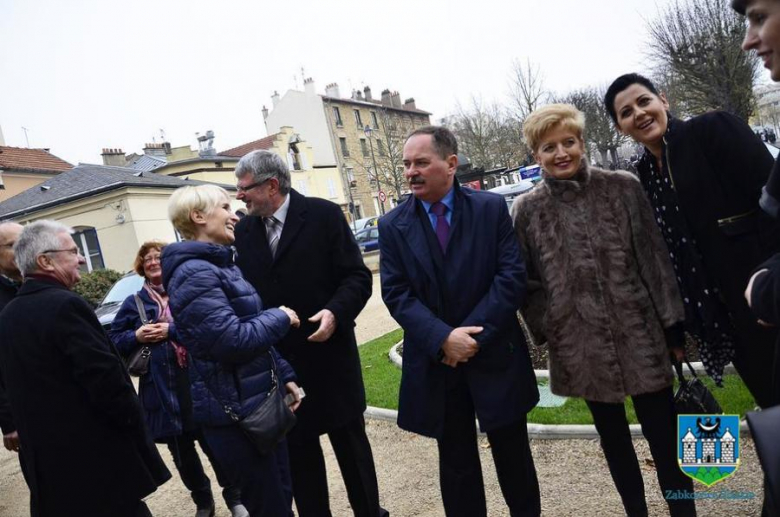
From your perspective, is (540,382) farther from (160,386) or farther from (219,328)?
(219,328)

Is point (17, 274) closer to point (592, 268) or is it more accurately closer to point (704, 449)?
point (592, 268)

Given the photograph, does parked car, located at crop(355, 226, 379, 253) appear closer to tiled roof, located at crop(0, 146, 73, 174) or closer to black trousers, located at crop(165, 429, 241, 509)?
black trousers, located at crop(165, 429, 241, 509)

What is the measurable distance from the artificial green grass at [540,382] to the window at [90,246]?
680 inches

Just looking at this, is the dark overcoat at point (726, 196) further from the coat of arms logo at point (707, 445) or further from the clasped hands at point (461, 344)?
the clasped hands at point (461, 344)

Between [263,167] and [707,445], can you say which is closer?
[707,445]

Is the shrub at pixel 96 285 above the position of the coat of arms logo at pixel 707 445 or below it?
above

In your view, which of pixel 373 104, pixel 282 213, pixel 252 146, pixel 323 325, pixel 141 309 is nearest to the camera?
pixel 323 325

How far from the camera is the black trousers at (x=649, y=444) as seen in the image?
2.73 m

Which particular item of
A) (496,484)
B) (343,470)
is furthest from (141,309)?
(496,484)

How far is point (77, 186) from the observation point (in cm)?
2255

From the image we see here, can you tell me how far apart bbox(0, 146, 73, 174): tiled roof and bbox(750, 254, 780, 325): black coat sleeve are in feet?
126

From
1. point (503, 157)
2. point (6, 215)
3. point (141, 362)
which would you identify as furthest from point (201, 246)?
point (503, 157)

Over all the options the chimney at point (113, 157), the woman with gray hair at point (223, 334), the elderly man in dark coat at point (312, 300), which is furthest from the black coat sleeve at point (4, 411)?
the chimney at point (113, 157)

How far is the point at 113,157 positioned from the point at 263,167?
38257 mm
